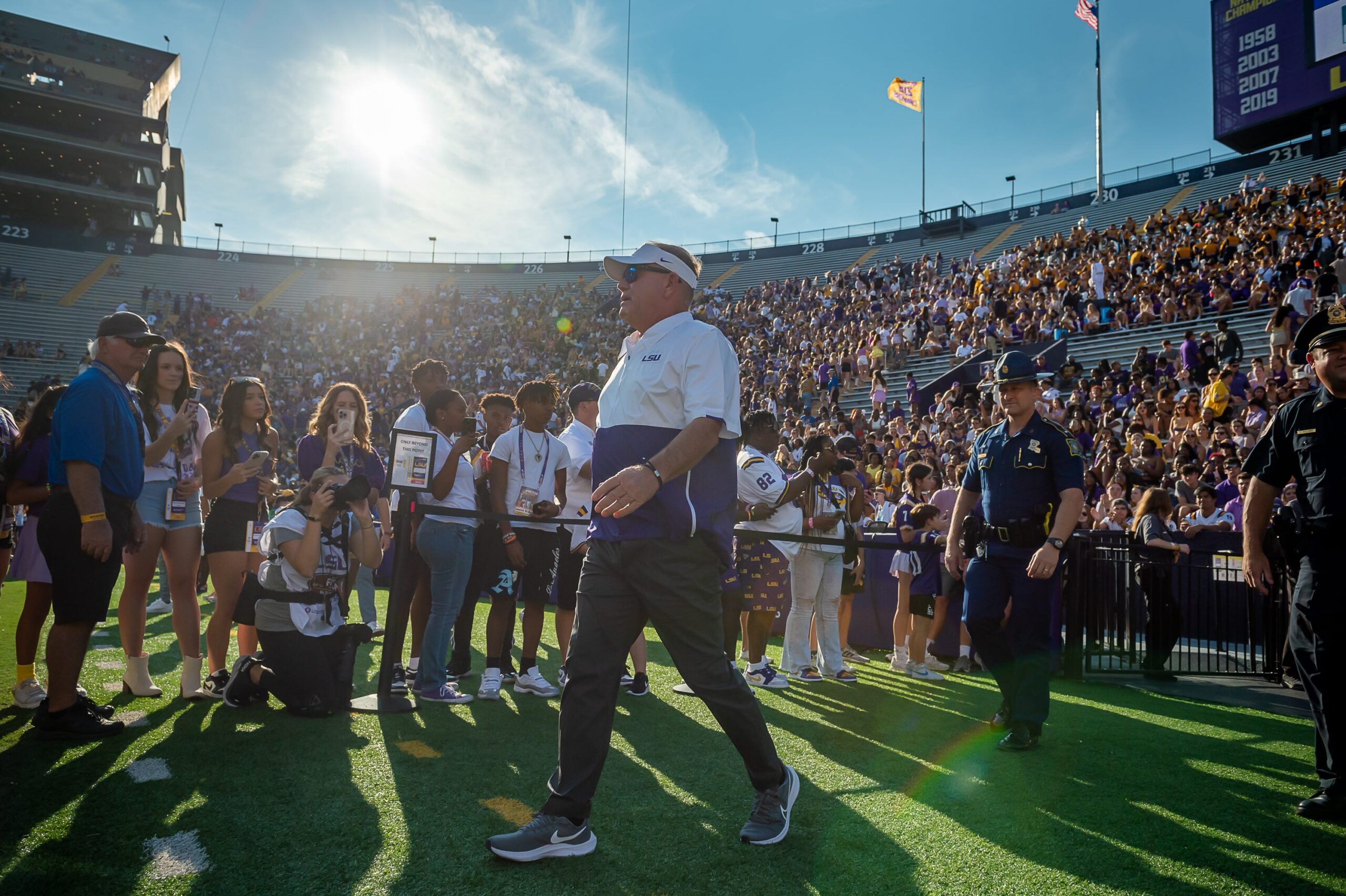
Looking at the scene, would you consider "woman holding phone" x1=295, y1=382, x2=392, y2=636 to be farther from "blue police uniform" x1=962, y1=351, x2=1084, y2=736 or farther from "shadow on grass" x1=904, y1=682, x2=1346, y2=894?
"shadow on grass" x1=904, y1=682, x2=1346, y2=894

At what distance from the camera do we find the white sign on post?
4352 millimetres

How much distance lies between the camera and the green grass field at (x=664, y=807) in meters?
2.44

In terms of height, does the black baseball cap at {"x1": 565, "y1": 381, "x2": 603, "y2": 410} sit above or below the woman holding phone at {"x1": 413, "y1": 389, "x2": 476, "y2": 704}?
above

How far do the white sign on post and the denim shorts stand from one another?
122 centimetres

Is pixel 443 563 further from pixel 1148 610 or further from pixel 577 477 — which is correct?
pixel 1148 610

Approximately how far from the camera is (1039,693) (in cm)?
405

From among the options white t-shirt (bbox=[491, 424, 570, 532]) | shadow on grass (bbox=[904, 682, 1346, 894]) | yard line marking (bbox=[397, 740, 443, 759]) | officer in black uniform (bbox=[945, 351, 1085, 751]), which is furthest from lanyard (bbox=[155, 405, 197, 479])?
officer in black uniform (bbox=[945, 351, 1085, 751])

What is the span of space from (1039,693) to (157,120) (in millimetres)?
48112

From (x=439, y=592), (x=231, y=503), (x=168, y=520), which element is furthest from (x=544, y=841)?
(x=168, y=520)

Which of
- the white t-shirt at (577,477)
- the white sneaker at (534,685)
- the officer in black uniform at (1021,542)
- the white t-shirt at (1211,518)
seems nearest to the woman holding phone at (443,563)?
the white sneaker at (534,685)

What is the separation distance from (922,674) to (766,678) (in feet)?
4.89

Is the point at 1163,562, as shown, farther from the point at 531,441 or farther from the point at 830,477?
the point at 531,441

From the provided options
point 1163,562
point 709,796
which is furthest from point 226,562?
point 1163,562

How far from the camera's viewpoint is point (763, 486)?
530cm
